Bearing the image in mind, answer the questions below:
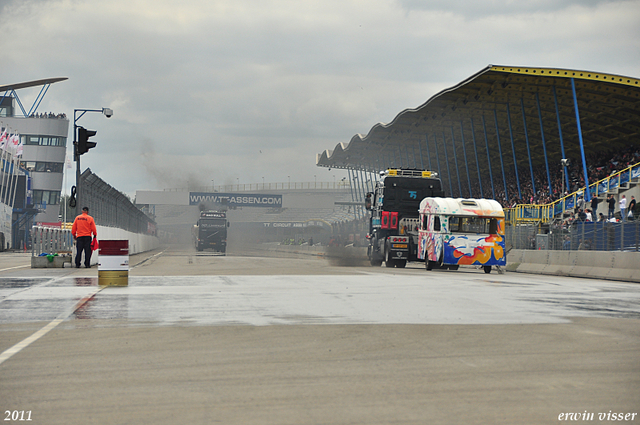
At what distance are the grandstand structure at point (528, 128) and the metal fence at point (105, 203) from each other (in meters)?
21.2

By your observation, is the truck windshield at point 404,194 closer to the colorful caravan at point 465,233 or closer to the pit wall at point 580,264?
the colorful caravan at point 465,233

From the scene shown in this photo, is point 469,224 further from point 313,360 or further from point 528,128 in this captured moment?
point 528,128

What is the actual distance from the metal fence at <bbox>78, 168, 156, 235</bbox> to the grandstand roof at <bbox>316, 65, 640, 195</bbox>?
21.2 m

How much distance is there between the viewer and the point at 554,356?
6719mm

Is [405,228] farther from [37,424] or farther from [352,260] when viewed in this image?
[37,424]

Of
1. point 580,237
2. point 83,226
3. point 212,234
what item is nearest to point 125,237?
point 83,226

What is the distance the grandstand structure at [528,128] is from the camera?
39438mm

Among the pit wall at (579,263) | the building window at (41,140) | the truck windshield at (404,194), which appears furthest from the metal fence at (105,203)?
the building window at (41,140)

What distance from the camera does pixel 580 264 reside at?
23953 mm

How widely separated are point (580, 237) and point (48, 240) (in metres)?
19.2

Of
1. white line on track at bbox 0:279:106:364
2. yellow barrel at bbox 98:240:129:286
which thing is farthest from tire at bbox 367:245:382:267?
white line on track at bbox 0:279:106:364

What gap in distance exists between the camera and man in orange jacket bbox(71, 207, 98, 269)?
21.6 m

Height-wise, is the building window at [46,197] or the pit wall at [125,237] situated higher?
the building window at [46,197]

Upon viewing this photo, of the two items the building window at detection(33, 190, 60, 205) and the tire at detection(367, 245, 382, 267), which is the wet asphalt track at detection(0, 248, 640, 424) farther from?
the building window at detection(33, 190, 60, 205)
